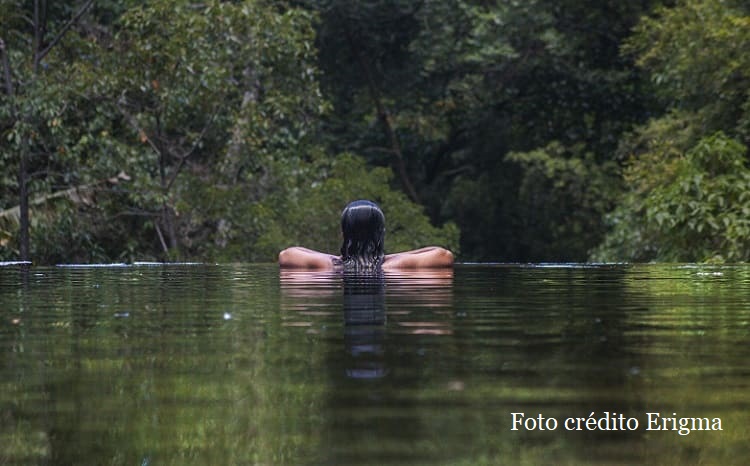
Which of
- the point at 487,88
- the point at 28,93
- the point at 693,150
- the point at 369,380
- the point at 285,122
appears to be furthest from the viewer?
the point at 487,88

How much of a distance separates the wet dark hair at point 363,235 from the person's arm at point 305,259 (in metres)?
0.62

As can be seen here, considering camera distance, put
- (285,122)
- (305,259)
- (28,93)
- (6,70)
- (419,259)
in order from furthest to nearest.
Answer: (285,122), (6,70), (28,93), (305,259), (419,259)

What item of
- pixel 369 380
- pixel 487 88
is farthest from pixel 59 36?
pixel 369 380

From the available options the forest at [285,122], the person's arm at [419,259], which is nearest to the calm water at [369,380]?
the person's arm at [419,259]

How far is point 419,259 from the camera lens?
10.8m

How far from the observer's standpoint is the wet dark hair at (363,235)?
10078 millimetres

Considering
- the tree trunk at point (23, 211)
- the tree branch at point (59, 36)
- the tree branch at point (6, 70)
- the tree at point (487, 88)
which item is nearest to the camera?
the tree trunk at point (23, 211)

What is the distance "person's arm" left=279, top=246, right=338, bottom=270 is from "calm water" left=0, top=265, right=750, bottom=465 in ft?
13.3

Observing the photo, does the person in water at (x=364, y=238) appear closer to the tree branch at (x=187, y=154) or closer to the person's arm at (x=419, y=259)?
the person's arm at (x=419, y=259)

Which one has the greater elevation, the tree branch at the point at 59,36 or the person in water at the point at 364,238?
the tree branch at the point at 59,36

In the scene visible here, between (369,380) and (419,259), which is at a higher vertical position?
(419,259)

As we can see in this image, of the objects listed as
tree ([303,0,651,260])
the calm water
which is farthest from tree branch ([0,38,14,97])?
the calm water

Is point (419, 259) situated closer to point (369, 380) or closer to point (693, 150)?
point (369, 380)

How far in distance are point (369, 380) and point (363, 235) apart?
6.50 metres
